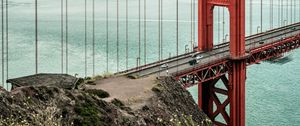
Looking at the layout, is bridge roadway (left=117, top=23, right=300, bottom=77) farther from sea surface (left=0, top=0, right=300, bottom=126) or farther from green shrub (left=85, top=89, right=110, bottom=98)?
green shrub (left=85, top=89, right=110, bottom=98)

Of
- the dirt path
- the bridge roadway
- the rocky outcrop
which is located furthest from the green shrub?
the bridge roadway

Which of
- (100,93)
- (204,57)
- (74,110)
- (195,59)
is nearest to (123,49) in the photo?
(204,57)

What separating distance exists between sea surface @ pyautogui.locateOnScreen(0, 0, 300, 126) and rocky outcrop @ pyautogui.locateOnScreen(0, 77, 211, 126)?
1516 centimetres

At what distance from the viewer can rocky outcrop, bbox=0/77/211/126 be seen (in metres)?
9.39

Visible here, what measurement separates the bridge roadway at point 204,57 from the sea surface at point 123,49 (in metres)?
2.43

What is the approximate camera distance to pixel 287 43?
105ft

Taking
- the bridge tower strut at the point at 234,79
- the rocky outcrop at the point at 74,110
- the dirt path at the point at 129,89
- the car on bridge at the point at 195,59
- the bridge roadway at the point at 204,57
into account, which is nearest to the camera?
the rocky outcrop at the point at 74,110

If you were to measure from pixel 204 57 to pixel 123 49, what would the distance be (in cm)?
1565

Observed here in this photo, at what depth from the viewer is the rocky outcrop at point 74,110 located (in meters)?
9.39

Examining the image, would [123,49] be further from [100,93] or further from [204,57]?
[100,93]

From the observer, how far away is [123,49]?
4122 cm

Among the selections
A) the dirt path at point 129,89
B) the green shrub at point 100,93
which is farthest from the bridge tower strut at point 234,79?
the green shrub at point 100,93

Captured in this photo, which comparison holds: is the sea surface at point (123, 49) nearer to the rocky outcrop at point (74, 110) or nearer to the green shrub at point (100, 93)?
the green shrub at point (100, 93)

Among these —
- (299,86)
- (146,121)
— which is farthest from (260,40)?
(146,121)
